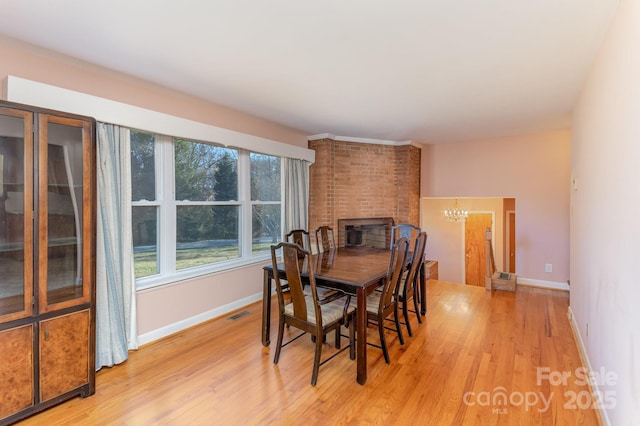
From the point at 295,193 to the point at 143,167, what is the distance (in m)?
2.05

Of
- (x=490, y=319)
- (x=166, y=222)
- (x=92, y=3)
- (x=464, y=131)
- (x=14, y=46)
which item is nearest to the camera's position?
(x=92, y=3)

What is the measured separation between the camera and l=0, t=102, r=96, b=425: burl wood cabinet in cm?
181

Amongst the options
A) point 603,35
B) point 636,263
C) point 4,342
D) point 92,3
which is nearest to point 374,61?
point 603,35

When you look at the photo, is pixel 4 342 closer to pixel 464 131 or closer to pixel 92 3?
pixel 92 3

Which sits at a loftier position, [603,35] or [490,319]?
[603,35]

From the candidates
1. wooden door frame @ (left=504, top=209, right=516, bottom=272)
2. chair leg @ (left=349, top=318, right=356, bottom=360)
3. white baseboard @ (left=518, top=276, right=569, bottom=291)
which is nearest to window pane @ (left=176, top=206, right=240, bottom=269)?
chair leg @ (left=349, top=318, right=356, bottom=360)

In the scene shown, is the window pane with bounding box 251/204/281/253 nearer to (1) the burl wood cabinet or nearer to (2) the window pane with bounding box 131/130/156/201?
(2) the window pane with bounding box 131/130/156/201

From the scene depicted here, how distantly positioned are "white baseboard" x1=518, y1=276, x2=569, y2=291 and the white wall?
232cm

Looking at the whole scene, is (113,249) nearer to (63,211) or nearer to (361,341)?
(63,211)

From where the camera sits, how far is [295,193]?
14.7 feet

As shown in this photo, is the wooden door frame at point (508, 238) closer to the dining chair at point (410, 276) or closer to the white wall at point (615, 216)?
the white wall at point (615, 216)

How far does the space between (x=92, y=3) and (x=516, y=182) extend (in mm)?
5538

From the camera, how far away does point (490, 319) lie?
3.49 meters

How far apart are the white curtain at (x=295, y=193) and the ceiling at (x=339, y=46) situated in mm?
1133
